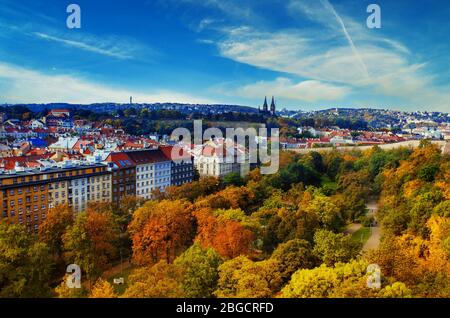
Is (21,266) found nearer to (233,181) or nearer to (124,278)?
(124,278)

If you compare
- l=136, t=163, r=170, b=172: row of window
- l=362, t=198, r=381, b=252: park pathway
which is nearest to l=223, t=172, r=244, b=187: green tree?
l=136, t=163, r=170, b=172: row of window

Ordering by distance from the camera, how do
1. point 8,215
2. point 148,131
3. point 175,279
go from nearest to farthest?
point 175,279 < point 8,215 < point 148,131

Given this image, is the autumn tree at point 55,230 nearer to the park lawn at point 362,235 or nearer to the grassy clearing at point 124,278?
the grassy clearing at point 124,278

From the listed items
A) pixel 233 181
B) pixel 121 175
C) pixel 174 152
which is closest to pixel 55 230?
pixel 121 175

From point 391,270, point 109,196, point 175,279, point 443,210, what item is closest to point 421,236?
point 443,210

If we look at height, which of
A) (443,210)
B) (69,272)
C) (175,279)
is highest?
(443,210)
